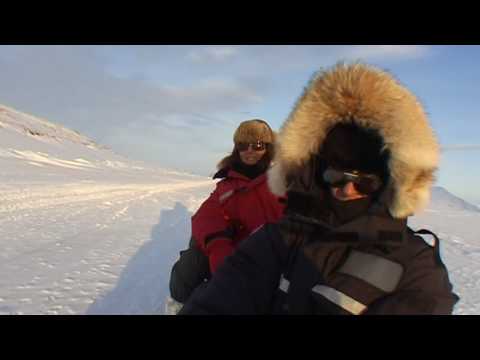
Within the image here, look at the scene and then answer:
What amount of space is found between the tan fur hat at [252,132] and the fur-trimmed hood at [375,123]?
36.5 inches

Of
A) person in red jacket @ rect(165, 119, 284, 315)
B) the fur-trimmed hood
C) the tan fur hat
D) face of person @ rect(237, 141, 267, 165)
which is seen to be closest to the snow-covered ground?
person in red jacket @ rect(165, 119, 284, 315)

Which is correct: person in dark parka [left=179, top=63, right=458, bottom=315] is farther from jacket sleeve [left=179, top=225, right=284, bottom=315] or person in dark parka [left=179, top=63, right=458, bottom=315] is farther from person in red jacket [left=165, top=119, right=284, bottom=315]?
person in red jacket [left=165, top=119, right=284, bottom=315]

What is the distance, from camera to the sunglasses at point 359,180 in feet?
4.00

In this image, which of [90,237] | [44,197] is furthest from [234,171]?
[44,197]

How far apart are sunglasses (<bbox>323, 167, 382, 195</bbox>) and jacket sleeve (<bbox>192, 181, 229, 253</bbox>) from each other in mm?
1054

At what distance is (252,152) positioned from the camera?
2406mm

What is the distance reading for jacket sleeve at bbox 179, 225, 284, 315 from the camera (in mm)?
1228

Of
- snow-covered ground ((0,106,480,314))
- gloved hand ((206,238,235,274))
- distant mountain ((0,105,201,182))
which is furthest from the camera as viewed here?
distant mountain ((0,105,201,182))

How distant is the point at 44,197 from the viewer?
7.90 meters

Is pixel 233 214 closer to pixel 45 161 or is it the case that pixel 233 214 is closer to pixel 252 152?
pixel 252 152

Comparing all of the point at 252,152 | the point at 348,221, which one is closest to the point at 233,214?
the point at 252,152

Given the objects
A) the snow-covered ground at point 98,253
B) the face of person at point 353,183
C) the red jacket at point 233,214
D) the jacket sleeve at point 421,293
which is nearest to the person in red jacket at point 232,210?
the red jacket at point 233,214
